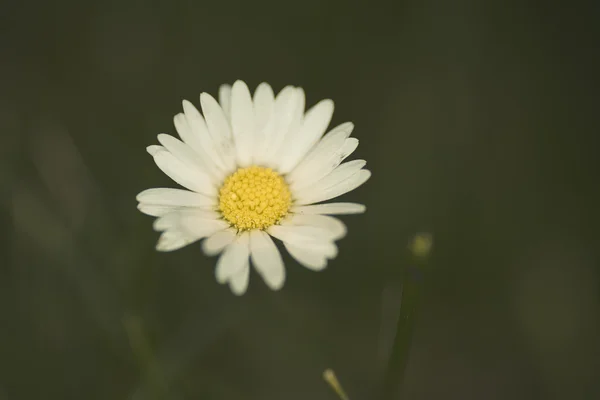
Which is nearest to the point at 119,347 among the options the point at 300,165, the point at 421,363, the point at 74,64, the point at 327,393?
the point at 327,393

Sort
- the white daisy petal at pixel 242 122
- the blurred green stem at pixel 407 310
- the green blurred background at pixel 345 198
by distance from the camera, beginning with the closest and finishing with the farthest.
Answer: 1. the blurred green stem at pixel 407 310
2. the white daisy petal at pixel 242 122
3. the green blurred background at pixel 345 198

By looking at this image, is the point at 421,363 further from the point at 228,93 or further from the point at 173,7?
the point at 173,7

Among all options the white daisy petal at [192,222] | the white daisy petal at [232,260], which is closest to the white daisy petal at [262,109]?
the white daisy petal at [192,222]

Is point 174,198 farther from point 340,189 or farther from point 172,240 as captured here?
point 340,189

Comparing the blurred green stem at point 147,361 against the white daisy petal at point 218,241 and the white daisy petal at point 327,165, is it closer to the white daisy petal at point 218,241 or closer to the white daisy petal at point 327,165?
the white daisy petal at point 218,241

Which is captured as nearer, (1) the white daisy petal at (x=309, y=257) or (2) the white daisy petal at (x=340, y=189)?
(1) the white daisy petal at (x=309, y=257)

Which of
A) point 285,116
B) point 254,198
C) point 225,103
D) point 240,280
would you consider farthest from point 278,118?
point 240,280
